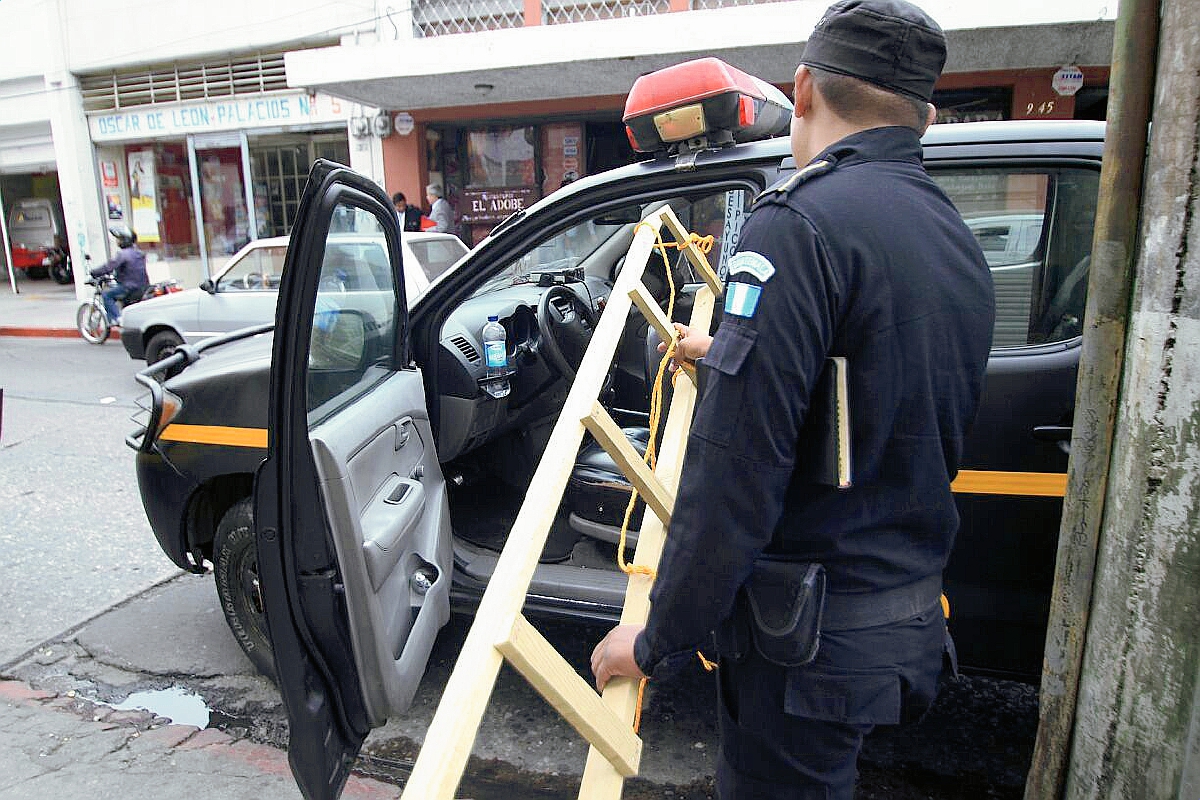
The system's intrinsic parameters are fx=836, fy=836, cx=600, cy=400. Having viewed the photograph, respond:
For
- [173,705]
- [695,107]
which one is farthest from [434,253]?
[695,107]

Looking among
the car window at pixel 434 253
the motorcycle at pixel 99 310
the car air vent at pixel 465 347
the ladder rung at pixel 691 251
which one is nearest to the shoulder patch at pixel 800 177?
the ladder rung at pixel 691 251

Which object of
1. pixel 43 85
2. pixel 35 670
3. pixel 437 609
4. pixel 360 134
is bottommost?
pixel 35 670

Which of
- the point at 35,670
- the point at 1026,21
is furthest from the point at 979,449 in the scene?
the point at 1026,21

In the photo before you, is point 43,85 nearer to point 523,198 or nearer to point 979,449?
point 523,198

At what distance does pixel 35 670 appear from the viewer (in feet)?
10.6

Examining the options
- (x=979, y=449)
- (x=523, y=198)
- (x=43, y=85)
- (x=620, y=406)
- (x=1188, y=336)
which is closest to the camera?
(x=1188, y=336)

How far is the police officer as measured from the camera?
1216 mm

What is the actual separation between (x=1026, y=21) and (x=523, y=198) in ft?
22.4

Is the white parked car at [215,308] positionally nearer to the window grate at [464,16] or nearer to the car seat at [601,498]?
the window grate at [464,16]

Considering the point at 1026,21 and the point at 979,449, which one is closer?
the point at 979,449

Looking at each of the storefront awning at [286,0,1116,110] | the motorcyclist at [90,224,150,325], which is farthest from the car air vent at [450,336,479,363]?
the motorcyclist at [90,224,150,325]

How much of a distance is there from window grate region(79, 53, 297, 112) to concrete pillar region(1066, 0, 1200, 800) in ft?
44.2

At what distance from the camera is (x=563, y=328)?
351cm

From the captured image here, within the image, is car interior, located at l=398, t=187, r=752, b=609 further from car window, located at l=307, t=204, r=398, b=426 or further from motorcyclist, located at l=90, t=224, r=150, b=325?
motorcyclist, located at l=90, t=224, r=150, b=325
